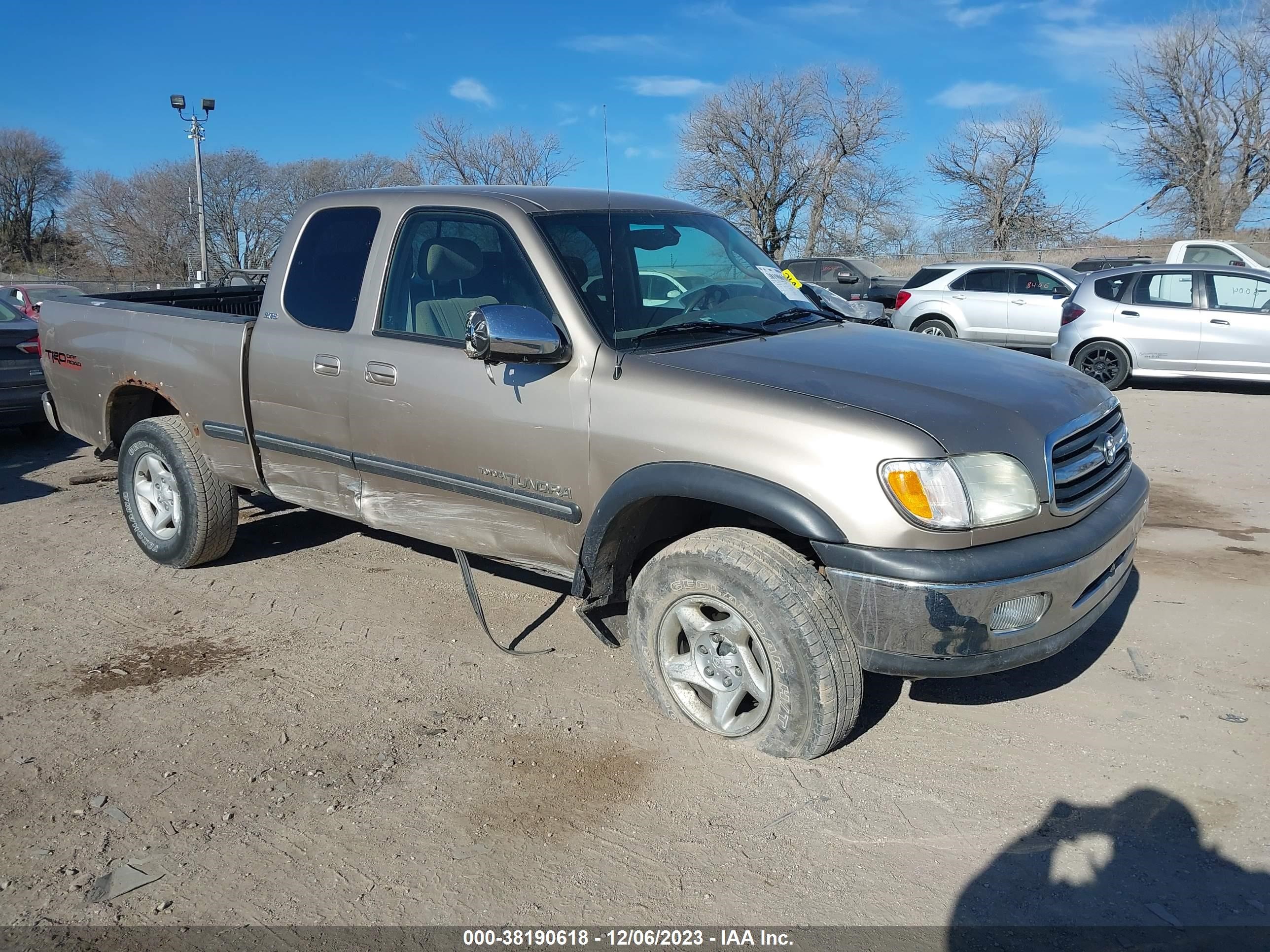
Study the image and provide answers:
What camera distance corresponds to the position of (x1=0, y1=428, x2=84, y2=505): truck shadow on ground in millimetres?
7414

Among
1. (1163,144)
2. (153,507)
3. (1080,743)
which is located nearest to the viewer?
(1080,743)

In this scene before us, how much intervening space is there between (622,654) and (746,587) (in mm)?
1283

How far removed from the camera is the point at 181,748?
3609mm

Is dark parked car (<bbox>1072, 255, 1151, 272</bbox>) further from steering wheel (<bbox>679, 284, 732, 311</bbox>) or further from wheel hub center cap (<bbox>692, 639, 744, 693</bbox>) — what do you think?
wheel hub center cap (<bbox>692, 639, 744, 693</bbox>)

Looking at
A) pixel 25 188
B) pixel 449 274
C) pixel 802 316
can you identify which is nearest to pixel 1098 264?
pixel 802 316

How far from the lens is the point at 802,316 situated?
170 inches

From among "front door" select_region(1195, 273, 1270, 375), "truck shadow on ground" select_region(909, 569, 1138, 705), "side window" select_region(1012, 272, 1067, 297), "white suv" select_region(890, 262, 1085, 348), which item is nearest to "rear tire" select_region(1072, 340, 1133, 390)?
"front door" select_region(1195, 273, 1270, 375)

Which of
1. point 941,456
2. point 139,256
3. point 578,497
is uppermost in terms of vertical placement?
point 139,256

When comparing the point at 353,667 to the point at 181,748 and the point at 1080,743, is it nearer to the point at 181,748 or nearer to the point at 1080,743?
the point at 181,748

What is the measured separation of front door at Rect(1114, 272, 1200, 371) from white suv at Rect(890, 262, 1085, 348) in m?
2.90

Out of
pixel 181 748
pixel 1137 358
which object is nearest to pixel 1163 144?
pixel 1137 358

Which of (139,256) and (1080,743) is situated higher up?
(139,256)

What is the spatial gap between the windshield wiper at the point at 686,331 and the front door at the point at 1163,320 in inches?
385

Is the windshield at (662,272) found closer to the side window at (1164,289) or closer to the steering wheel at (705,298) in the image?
the steering wheel at (705,298)
